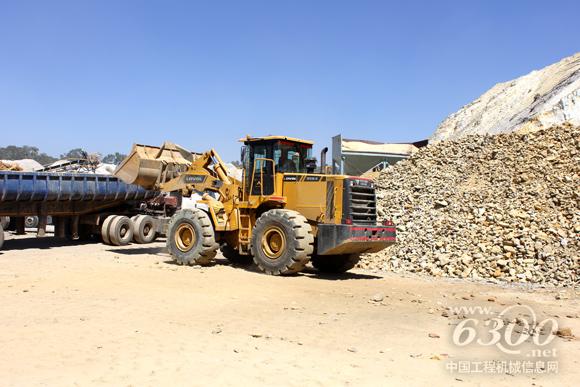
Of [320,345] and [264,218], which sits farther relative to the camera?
[264,218]

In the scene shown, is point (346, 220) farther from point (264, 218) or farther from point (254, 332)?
point (254, 332)

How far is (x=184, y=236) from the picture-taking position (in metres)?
14.6

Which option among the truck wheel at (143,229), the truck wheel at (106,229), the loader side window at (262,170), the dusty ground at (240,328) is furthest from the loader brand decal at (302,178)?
the truck wheel at (106,229)

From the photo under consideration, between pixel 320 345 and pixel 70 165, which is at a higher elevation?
pixel 70 165

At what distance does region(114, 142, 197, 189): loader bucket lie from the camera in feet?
53.9

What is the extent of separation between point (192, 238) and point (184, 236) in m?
0.49

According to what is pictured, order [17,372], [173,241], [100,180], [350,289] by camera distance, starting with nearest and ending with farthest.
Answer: [17,372], [350,289], [173,241], [100,180]

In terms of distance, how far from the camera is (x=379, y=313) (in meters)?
8.83

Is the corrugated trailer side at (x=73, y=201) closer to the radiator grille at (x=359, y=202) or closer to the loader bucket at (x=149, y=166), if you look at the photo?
the loader bucket at (x=149, y=166)

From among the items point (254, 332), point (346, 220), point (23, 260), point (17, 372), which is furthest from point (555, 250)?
point (23, 260)

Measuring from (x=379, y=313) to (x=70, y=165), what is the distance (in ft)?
69.3

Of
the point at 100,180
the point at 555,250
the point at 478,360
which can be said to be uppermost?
the point at 100,180

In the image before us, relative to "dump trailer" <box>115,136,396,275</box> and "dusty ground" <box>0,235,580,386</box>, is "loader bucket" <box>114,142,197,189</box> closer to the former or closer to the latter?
"dump trailer" <box>115,136,396,275</box>

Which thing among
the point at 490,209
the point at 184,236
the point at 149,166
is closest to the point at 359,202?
the point at 184,236
